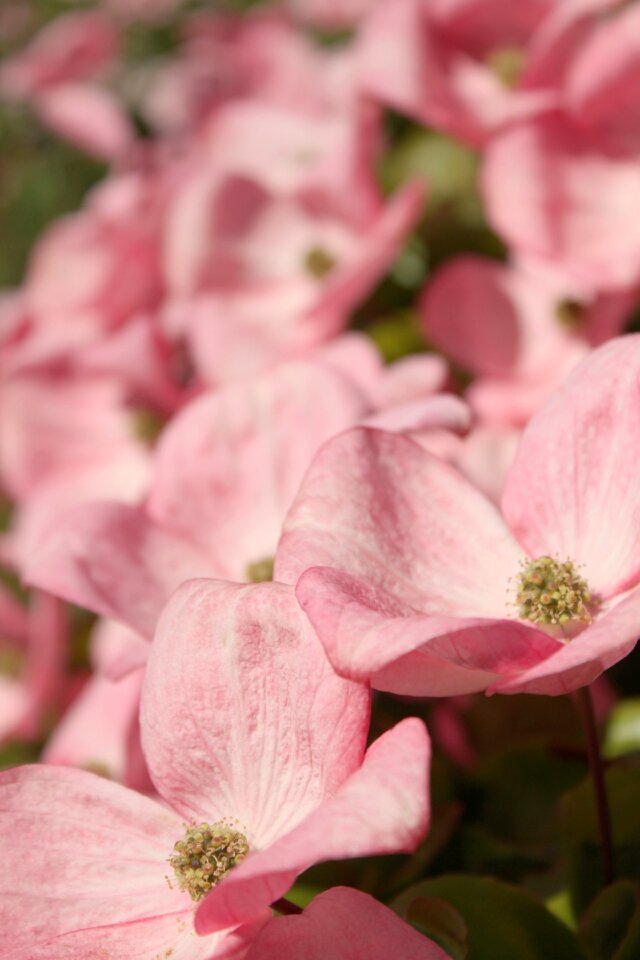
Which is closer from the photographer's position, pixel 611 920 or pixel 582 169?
pixel 611 920

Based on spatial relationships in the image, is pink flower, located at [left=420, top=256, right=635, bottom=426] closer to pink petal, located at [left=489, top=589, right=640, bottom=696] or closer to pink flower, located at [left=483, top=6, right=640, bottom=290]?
pink flower, located at [left=483, top=6, right=640, bottom=290]

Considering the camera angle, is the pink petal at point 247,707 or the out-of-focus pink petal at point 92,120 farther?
the out-of-focus pink petal at point 92,120

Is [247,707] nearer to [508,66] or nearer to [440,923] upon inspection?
[440,923]

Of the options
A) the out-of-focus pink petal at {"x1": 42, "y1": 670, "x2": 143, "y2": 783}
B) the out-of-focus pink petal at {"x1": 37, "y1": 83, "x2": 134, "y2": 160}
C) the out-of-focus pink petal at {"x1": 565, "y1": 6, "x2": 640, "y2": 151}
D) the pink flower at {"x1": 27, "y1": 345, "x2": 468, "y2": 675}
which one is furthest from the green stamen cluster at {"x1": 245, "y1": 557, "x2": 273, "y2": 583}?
the out-of-focus pink petal at {"x1": 37, "y1": 83, "x2": 134, "y2": 160}

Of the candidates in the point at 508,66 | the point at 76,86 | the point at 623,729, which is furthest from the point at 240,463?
the point at 76,86

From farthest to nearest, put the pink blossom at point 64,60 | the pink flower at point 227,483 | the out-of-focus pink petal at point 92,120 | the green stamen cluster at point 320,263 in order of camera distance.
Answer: the pink blossom at point 64,60, the out-of-focus pink petal at point 92,120, the green stamen cluster at point 320,263, the pink flower at point 227,483

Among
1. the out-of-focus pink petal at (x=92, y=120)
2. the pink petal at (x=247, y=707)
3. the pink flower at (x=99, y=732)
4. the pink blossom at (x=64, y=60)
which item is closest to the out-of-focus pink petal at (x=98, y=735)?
the pink flower at (x=99, y=732)

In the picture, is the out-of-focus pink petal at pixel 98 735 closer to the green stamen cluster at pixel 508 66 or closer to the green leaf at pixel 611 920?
the green leaf at pixel 611 920
